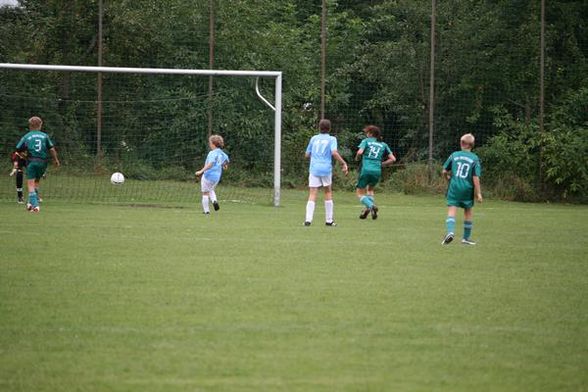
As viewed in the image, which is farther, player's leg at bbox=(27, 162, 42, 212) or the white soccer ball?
the white soccer ball

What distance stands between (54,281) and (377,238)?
6424 millimetres

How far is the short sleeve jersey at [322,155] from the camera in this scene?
57.9ft

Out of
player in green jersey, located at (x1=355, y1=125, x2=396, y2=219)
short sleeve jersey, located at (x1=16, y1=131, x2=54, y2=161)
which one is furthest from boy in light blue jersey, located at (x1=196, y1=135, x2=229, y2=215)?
short sleeve jersey, located at (x1=16, y1=131, x2=54, y2=161)

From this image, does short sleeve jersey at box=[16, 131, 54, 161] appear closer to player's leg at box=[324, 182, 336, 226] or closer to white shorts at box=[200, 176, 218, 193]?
white shorts at box=[200, 176, 218, 193]

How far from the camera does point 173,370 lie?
6242 millimetres

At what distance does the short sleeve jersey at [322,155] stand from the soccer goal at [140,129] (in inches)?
250

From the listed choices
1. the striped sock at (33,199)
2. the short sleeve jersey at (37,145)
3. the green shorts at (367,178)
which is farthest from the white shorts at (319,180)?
the short sleeve jersey at (37,145)

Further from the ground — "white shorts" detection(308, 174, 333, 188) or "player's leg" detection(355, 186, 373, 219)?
"white shorts" detection(308, 174, 333, 188)

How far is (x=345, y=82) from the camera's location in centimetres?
3053

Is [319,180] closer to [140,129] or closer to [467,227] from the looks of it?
[467,227]

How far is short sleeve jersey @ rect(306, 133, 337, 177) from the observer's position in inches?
695

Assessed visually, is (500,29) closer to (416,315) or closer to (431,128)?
(431,128)

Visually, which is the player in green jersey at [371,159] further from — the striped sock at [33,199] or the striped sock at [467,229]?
the striped sock at [33,199]

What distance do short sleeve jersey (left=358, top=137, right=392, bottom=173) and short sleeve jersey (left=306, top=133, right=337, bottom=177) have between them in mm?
1784
